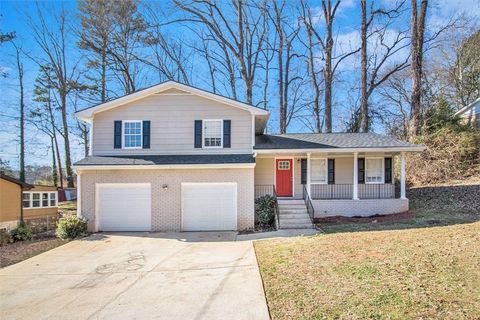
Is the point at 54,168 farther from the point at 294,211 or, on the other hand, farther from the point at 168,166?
the point at 294,211

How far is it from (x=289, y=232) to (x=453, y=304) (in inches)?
278

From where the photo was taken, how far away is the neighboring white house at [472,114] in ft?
68.5

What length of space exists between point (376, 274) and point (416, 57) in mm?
18574

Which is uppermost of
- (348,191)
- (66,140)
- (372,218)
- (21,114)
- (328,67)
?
(328,67)

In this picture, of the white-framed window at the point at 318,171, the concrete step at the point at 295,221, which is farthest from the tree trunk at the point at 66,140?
the concrete step at the point at 295,221

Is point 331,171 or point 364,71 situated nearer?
point 331,171

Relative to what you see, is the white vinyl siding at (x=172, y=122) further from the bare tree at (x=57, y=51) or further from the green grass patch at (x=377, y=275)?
the bare tree at (x=57, y=51)

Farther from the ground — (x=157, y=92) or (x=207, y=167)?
(x=157, y=92)

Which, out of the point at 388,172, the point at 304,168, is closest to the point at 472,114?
the point at 388,172

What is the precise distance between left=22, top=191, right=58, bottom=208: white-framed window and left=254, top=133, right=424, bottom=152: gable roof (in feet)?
43.1

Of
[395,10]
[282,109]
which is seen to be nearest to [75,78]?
[282,109]

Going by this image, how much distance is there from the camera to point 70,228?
486 inches

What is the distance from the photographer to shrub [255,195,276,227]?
13469 millimetres

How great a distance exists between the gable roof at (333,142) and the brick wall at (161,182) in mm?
2360
